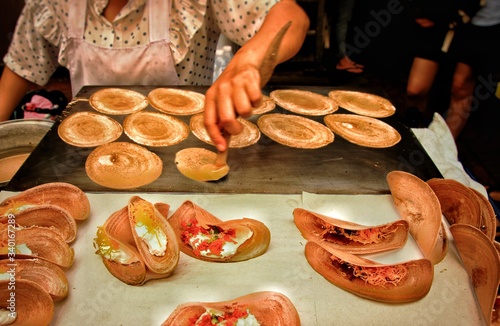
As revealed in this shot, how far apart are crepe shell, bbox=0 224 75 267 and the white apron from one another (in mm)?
1055

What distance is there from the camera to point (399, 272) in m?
1.17

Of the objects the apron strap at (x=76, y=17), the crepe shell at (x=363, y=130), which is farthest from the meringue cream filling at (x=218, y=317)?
the apron strap at (x=76, y=17)

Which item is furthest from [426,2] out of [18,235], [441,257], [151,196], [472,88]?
[18,235]

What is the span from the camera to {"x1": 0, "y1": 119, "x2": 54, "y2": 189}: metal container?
1685 mm

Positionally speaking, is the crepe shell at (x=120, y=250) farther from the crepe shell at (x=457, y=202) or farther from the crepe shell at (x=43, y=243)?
the crepe shell at (x=457, y=202)

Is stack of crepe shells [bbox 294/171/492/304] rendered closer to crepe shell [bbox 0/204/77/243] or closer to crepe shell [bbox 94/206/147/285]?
crepe shell [bbox 94/206/147/285]

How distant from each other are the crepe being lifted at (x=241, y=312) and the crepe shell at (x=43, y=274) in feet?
0.95

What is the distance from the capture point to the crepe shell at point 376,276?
1.12m

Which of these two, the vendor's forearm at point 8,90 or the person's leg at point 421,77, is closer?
the vendor's forearm at point 8,90

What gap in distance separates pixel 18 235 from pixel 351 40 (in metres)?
4.32

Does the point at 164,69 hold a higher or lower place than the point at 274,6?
lower

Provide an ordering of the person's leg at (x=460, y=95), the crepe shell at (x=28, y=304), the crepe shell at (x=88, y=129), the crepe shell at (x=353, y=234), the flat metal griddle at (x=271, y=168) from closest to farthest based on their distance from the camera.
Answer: the crepe shell at (x=28, y=304)
the crepe shell at (x=353, y=234)
the flat metal griddle at (x=271, y=168)
the crepe shell at (x=88, y=129)
the person's leg at (x=460, y=95)

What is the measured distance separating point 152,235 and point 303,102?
111cm

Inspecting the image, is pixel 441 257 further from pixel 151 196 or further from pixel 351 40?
pixel 351 40
